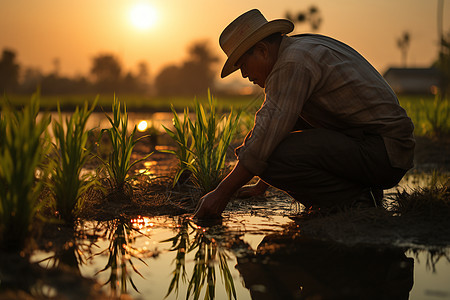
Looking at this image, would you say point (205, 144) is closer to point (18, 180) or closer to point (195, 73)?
point (18, 180)

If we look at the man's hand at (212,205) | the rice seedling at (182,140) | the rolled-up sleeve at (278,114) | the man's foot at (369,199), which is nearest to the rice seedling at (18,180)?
the man's hand at (212,205)

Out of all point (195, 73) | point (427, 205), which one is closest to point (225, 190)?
point (427, 205)

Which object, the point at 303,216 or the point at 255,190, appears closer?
the point at 303,216

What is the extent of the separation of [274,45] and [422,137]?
5347 millimetres

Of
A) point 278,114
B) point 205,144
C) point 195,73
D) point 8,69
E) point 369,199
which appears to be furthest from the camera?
point 195,73

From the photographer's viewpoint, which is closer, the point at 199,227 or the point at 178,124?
the point at 199,227

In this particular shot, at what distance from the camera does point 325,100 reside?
2.69 meters

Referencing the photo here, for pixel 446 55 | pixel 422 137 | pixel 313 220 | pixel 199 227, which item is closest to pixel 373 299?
pixel 313 220

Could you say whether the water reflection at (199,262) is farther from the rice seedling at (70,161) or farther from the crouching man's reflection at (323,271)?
the rice seedling at (70,161)

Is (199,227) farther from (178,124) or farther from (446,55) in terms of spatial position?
(446,55)

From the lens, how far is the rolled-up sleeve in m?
2.52

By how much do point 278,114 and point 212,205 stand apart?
23.2 inches

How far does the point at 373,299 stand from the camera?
1.65 m

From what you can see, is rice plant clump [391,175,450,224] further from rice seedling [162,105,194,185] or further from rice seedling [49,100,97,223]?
rice seedling [49,100,97,223]
